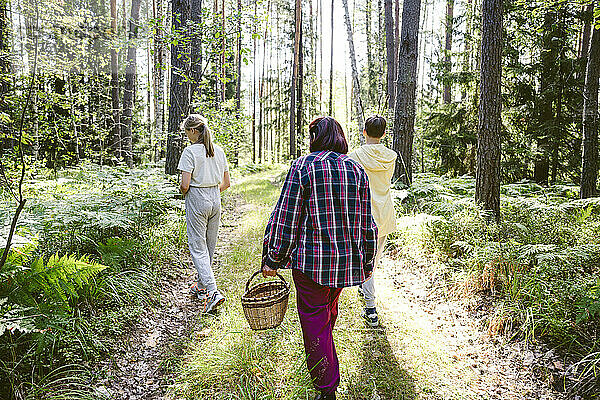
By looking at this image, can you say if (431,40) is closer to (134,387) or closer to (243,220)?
(243,220)

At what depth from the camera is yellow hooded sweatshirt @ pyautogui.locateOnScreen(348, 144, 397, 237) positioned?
402 cm

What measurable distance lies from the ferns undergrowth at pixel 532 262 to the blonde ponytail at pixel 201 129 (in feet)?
11.4

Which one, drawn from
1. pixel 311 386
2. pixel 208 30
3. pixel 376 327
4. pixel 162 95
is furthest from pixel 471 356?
pixel 162 95

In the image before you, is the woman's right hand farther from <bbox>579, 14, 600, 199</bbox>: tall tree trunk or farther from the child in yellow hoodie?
<bbox>579, 14, 600, 199</bbox>: tall tree trunk

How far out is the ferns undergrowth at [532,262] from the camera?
3.55 m

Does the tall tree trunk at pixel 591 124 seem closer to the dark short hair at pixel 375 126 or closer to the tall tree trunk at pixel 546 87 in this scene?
the tall tree trunk at pixel 546 87

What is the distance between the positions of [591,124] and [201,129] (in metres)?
7.09

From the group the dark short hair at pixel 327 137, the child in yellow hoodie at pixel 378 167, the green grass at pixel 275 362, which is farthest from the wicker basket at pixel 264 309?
the child in yellow hoodie at pixel 378 167

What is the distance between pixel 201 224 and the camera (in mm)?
4742

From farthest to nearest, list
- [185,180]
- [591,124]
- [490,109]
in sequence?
1. [591,124]
2. [490,109]
3. [185,180]

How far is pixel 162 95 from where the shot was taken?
1312cm

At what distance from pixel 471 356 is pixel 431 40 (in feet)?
125

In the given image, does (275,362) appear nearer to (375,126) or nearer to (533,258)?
(375,126)

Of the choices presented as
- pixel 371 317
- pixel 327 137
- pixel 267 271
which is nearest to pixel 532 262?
pixel 371 317
